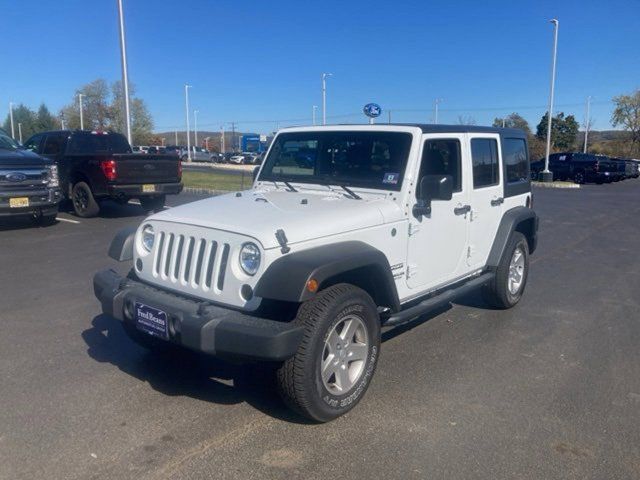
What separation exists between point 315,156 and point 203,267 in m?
1.78

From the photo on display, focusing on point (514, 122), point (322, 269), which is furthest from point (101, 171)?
point (514, 122)

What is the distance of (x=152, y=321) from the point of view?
12.2ft

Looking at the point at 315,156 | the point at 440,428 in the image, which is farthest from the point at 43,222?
the point at 440,428

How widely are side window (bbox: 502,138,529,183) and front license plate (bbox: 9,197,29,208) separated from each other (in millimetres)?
8664

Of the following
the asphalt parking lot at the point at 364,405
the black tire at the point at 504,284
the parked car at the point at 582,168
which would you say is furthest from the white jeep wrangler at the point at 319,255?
the parked car at the point at 582,168

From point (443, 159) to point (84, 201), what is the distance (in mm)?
9528

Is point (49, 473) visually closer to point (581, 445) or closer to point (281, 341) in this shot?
point (281, 341)

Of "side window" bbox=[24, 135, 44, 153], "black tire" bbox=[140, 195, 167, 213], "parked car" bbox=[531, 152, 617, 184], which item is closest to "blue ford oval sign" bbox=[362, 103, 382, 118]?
"black tire" bbox=[140, 195, 167, 213]

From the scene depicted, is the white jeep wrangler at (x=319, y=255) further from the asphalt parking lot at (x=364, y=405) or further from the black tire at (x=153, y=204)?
the black tire at (x=153, y=204)

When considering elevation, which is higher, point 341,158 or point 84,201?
point 341,158

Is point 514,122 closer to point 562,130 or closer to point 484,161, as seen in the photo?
point 562,130

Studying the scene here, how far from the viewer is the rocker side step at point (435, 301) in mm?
4277

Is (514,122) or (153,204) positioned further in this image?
(514,122)

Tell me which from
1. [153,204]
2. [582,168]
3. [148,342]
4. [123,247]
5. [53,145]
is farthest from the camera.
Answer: [582,168]
